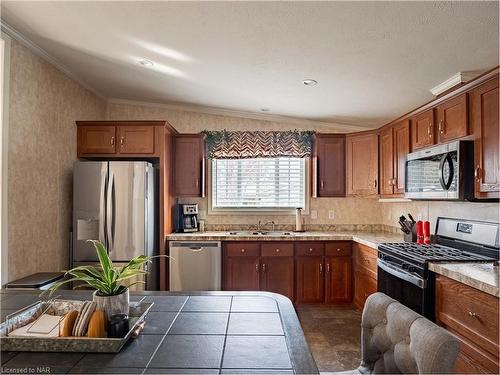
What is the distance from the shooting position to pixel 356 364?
2520mm

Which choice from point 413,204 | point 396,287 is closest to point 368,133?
point 413,204

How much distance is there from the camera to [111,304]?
3.68 ft

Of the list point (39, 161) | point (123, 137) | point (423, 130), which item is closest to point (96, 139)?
point (123, 137)

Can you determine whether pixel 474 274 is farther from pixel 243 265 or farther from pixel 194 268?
pixel 194 268

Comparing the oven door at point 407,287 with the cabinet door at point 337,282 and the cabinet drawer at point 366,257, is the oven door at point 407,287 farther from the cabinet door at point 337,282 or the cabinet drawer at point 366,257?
the cabinet door at point 337,282

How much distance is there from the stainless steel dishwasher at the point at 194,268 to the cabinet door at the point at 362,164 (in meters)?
1.85

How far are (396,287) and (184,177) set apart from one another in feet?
8.83

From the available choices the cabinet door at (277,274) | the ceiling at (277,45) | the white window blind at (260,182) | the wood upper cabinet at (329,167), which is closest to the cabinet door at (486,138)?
the ceiling at (277,45)

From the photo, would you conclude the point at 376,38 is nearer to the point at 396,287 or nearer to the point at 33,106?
the point at 396,287

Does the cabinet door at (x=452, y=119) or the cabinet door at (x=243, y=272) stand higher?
the cabinet door at (x=452, y=119)

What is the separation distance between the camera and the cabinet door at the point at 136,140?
11.8 feet

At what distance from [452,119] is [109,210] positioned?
323 cm

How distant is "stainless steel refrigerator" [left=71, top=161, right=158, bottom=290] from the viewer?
10.9 ft

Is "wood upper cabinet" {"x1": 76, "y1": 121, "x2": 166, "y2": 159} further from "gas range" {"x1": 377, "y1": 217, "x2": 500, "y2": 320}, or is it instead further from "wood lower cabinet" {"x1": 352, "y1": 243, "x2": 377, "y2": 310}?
"gas range" {"x1": 377, "y1": 217, "x2": 500, "y2": 320}
